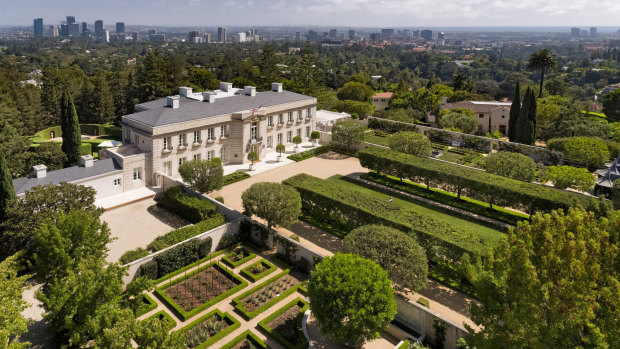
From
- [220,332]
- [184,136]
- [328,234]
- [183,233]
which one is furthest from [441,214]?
[184,136]

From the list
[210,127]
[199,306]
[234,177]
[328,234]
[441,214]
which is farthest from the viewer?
→ [210,127]

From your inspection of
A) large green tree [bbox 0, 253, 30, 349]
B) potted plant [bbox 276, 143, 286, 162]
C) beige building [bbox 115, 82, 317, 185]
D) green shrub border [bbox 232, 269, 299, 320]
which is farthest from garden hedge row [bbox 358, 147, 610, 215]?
large green tree [bbox 0, 253, 30, 349]

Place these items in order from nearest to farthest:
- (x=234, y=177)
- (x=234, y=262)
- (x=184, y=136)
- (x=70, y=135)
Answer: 1. (x=234, y=262)
2. (x=184, y=136)
3. (x=234, y=177)
4. (x=70, y=135)

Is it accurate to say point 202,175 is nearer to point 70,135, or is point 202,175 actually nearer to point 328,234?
point 328,234

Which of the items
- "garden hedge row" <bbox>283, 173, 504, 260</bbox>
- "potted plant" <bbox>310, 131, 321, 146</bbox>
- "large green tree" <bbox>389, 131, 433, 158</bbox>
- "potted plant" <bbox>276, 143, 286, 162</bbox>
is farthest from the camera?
"potted plant" <bbox>310, 131, 321, 146</bbox>

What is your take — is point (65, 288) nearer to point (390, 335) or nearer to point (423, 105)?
point (390, 335)

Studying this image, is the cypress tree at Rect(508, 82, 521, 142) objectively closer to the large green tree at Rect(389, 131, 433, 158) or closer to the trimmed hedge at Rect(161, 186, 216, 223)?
the large green tree at Rect(389, 131, 433, 158)

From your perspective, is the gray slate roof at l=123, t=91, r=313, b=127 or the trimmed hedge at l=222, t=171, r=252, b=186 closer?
the gray slate roof at l=123, t=91, r=313, b=127

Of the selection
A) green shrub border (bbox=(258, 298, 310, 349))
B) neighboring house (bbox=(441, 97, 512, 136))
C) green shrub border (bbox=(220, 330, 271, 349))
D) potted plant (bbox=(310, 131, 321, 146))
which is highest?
neighboring house (bbox=(441, 97, 512, 136))
